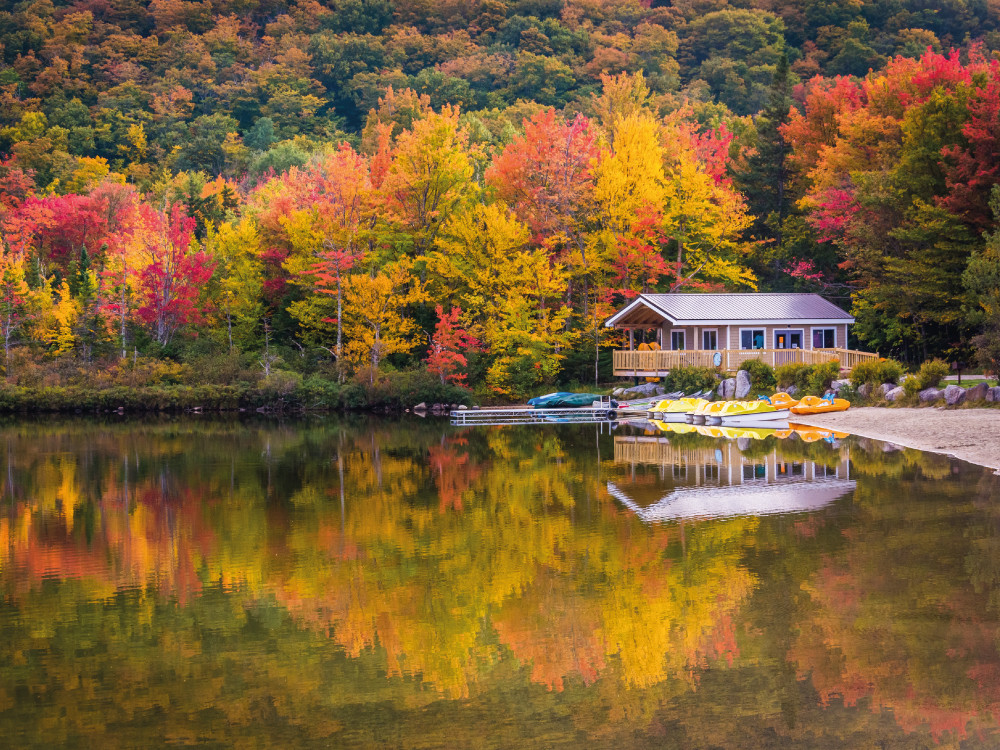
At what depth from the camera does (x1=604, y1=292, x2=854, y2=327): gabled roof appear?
134 ft

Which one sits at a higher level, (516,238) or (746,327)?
(516,238)

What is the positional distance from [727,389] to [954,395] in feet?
35.2

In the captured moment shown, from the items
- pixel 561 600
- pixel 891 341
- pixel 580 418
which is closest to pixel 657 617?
pixel 561 600


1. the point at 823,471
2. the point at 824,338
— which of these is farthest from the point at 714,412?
the point at 823,471

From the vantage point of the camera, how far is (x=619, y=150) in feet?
151

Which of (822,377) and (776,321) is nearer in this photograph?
(822,377)

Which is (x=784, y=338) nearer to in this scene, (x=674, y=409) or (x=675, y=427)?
(x=674, y=409)

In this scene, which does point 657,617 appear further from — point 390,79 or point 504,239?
point 390,79

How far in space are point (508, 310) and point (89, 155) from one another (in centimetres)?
5647

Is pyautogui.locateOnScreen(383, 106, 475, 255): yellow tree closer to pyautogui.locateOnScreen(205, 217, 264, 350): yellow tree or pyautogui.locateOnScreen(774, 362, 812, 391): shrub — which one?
pyautogui.locateOnScreen(205, 217, 264, 350): yellow tree

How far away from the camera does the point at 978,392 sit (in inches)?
1067

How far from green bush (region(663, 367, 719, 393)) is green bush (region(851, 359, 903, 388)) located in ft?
22.1

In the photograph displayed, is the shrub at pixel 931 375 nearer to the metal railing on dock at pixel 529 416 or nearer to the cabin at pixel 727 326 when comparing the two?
the cabin at pixel 727 326

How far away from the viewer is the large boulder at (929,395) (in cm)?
2886
